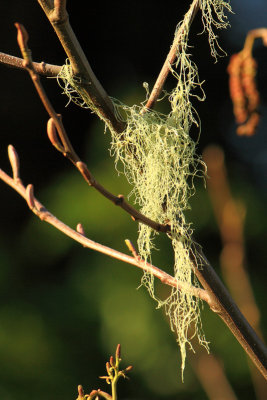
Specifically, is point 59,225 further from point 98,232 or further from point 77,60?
point 98,232

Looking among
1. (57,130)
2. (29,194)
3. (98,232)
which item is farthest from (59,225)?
(98,232)

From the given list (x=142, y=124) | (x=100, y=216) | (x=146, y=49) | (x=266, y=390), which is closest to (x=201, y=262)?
(x=142, y=124)

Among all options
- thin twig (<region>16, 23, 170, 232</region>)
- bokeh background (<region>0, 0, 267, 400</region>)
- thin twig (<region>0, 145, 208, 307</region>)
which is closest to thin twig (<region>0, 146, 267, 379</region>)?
thin twig (<region>0, 145, 208, 307</region>)

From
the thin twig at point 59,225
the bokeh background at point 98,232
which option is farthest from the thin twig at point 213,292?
the bokeh background at point 98,232

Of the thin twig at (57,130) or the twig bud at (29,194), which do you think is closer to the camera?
the thin twig at (57,130)

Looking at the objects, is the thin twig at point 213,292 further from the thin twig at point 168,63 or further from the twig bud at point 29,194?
the thin twig at point 168,63

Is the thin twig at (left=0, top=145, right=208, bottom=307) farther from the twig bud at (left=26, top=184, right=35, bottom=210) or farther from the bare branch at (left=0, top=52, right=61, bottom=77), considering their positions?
the bare branch at (left=0, top=52, right=61, bottom=77)

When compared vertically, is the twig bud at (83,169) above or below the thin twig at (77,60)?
below

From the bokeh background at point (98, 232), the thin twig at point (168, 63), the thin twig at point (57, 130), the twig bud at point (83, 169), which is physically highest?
the bokeh background at point (98, 232)

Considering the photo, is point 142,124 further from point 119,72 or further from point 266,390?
point 119,72
